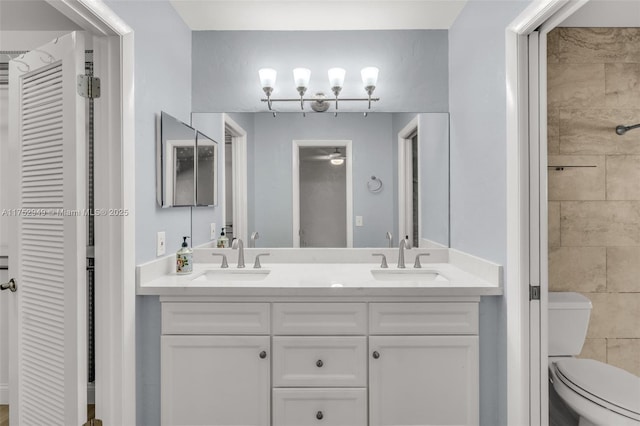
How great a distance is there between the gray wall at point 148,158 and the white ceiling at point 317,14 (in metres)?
0.27

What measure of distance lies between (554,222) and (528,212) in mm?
926

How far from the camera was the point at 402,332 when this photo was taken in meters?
1.64

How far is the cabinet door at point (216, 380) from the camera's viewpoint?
1.65 metres

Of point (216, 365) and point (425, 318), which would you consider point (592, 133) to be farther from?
point (216, 365)

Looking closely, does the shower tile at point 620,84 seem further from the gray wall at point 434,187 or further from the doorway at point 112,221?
the doorway at point 112,221

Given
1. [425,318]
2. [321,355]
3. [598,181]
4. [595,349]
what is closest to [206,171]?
[321,355]

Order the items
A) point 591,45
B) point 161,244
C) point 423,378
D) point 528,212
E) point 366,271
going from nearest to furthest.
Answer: point 528,212 → point 423,378 → point 161,244 → point 366,271 → point 591,45

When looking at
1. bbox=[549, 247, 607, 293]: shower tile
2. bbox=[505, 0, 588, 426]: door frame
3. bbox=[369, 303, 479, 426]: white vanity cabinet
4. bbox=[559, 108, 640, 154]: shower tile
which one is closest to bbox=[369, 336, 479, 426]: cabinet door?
bbox=[369, 303, 479, 426]: white vanity cabinet

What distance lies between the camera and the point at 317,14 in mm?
2150

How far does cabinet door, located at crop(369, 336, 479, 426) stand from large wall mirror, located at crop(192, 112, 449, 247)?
30.3 inches

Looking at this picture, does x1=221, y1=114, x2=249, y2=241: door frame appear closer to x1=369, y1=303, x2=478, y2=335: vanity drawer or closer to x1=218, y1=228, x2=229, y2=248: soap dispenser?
x1=218, y1=228, x2=229, y2=248: soap dispenser

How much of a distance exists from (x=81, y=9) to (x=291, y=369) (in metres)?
1.61

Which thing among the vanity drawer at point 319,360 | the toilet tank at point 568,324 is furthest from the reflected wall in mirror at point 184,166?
the toilet tank at point 568,324

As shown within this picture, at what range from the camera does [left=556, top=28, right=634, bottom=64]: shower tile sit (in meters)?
2.16
